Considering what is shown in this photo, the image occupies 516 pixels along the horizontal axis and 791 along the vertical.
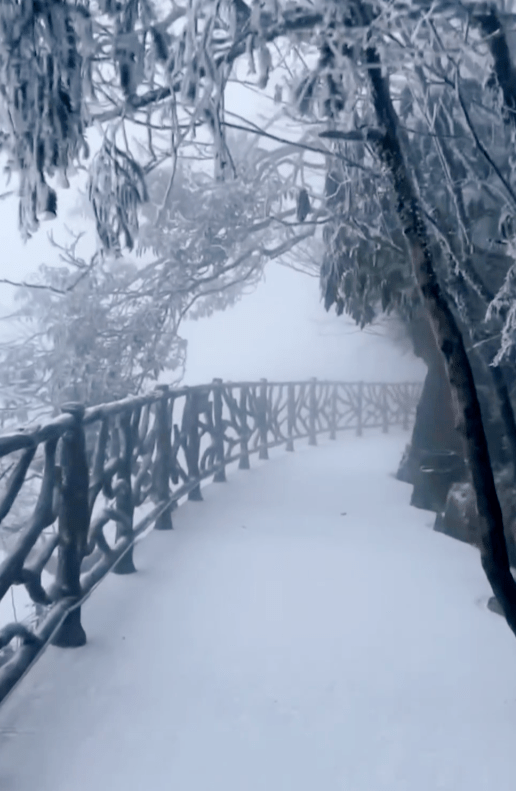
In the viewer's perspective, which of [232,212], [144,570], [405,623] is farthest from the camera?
[232,212]

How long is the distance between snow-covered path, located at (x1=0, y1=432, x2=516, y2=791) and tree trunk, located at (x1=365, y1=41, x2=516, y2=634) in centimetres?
63

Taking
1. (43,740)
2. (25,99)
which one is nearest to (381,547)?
(43,740)

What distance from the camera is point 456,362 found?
103 inches

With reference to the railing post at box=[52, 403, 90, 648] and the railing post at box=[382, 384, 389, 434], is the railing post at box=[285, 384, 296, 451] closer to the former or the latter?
the railing post at box=[382, 384, 389, 434]

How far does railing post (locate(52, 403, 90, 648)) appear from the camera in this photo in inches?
127

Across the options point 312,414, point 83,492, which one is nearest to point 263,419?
point 312,414

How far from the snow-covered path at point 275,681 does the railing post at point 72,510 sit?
0.33 meters

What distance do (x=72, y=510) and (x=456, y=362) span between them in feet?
5.95

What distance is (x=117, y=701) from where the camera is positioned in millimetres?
2896

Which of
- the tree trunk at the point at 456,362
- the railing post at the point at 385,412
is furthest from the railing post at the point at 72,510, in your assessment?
the railing post at the point at 385,412

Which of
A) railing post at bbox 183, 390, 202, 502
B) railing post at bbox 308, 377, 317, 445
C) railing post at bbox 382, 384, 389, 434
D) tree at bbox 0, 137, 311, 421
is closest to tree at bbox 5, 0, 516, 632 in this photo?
railing post at bbox 183, 390, 202, 502

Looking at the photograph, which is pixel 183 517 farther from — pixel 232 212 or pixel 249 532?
pixel 232 212

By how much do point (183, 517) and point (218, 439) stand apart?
1634 millimetres

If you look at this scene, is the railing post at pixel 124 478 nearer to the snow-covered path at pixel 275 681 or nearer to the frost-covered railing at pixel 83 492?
the frost-covered railing at pixel 83 492
